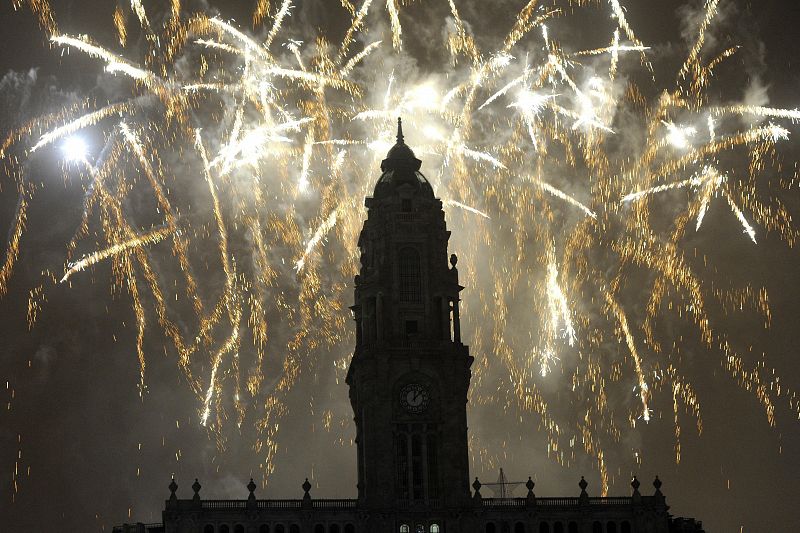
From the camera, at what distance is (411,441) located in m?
145

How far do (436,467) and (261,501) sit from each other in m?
16.0

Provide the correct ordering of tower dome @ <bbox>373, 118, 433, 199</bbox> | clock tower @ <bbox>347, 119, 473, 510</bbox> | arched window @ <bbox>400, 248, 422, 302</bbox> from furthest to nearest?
tower dome @ <bbox>373, 118, 433, 199</bbox>
arched window @ <bbox>400, 248, 422, 302</bbox>
clock tower @ <bbox>347, 119, 473, 510</bbox>

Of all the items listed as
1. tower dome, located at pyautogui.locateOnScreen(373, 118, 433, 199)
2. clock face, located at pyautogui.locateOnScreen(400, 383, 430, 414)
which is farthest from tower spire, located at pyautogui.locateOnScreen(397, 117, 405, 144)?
clock face, located at pyautogui.locateOnScreen(400, 383, 430, 414)

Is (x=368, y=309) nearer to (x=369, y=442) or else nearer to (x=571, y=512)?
(x=369, y=442)

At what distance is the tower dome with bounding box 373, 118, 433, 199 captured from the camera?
15188 cm

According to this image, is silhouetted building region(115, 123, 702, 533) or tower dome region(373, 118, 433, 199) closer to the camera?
silhouetted building region(115, 123, 702, 533)

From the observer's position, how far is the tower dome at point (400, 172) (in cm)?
15188

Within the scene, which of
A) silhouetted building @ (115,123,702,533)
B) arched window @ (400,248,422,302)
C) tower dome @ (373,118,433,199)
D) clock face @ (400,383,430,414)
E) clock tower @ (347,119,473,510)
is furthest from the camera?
tower dome @ (373,118,433,199)

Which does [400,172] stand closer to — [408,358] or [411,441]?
[408,358]

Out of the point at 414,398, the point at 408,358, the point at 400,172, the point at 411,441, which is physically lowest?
the point at 411,441

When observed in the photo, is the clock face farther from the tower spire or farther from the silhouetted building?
the tower spire

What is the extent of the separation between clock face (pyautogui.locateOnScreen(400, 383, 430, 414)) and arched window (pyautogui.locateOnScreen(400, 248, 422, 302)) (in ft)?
28.8

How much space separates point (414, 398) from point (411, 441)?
12.9ft

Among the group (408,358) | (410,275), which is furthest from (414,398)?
(410,275)
